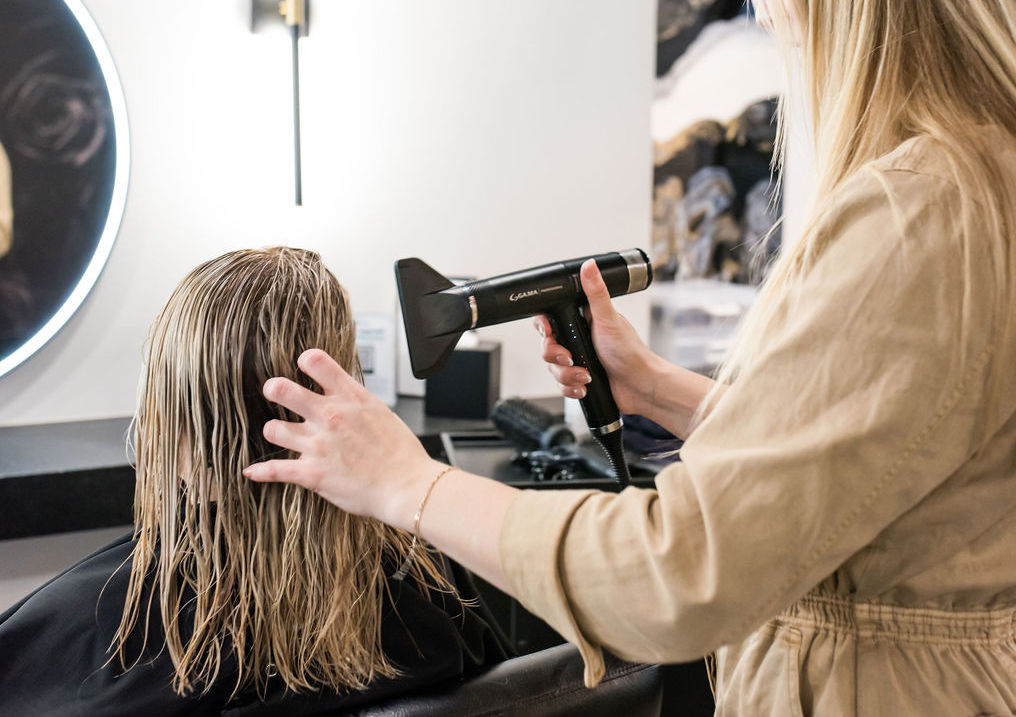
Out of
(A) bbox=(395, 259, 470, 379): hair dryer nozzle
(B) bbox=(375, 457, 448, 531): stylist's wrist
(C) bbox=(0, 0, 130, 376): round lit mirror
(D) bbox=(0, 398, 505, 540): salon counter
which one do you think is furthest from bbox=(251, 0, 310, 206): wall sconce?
(B) bbox=(375, 457, 448, 531): stylist's wrist

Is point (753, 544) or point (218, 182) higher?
point (218, 182)

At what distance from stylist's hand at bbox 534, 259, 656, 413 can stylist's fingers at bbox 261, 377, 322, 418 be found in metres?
0.42

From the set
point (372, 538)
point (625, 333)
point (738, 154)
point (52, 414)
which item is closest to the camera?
point (372, 538)

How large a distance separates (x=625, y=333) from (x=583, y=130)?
1254 millimetres

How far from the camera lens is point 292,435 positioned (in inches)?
33.4

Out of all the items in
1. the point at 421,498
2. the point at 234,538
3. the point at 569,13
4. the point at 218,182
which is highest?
the point at 569,13

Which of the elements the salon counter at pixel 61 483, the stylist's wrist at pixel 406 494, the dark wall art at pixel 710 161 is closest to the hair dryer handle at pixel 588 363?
the stylist's wrist at pixel 406 494

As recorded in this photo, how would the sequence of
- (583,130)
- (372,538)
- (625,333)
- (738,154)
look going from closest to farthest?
(372,538) < (625,333) < (583,130) < (738,154)

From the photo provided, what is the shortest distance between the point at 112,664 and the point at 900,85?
0.97 meters

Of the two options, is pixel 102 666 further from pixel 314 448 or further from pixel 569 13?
pixel 569 13

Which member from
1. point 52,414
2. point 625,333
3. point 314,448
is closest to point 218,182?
point 52,414

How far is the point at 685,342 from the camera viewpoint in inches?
99.4

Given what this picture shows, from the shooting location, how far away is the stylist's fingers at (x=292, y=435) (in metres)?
0.84

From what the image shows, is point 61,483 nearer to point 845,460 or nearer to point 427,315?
point 427,315
